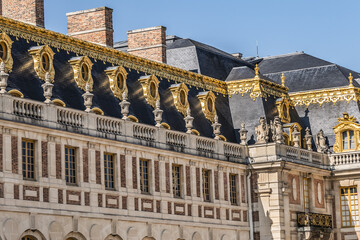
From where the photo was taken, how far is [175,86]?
174 feet

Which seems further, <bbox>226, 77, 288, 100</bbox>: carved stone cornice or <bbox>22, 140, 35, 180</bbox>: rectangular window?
<bbox>226, 77, 288, 100</bbox>: carved stone cornice

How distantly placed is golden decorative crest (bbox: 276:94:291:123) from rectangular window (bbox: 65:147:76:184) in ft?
59.8

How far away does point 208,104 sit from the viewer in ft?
181

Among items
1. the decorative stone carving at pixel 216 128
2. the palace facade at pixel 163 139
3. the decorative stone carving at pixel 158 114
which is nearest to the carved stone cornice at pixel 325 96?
the palace facade at pixel 163 139

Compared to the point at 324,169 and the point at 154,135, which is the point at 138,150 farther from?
the point at 324,169

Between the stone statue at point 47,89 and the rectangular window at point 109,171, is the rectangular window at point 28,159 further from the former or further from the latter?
the rectangular window at point 109,171

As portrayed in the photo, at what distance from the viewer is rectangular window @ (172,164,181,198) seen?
48.4 m

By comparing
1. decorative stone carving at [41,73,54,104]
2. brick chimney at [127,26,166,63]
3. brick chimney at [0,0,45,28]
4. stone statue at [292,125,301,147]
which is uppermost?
brick chimney at [127,26,166,63]

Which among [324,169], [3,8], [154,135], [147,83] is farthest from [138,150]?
[324,169]

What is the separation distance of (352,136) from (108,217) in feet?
65.3

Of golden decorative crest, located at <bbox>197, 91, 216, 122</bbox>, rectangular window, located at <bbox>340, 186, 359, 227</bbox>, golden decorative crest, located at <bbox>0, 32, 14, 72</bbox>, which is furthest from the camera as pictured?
rectangular window, located at <bbox>340, 186, 359, 227</bbox>

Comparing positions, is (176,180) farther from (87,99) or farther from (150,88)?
(87,99)

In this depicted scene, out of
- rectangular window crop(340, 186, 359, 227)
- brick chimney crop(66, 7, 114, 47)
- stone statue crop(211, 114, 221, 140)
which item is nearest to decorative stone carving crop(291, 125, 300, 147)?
rectangular window crop(340, 186, 359, 227)

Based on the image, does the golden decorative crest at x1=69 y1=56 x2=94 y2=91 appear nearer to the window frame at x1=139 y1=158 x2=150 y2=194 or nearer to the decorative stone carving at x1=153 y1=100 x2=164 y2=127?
the decorative stone carving at x1=153 y1=100 x2=164 y2=127
